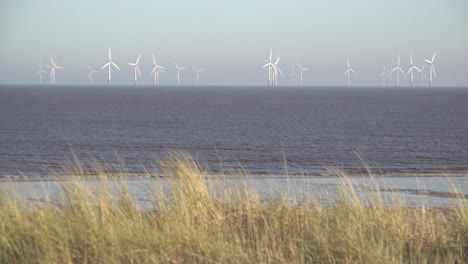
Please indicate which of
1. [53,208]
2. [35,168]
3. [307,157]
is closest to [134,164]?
[35,168]

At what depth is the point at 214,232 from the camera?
30.4ft

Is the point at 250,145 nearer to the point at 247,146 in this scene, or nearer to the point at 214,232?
the point at 247,146

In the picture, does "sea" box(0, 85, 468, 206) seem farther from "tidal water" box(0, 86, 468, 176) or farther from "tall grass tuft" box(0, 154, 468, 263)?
"tall grass tuft" box(0, 154, 468, 263)

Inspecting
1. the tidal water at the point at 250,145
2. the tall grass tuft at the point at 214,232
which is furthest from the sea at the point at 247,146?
the tall grass tuft at the point at 214,232

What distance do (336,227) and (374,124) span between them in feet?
229

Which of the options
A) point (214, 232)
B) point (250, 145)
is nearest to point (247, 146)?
point (250, 145)

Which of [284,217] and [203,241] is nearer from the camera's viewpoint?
[203,241]

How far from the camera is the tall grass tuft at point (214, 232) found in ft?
26.1

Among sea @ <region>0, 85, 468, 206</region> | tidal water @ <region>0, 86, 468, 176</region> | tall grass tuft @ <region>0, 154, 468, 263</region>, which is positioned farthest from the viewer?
→ tidal water @ <region>0, 86, 468, 176</region>

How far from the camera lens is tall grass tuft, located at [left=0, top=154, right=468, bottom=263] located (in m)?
7.95

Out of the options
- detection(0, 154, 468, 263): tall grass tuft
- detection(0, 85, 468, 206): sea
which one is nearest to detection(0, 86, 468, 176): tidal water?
detection(0, 85, 468, 206): sea

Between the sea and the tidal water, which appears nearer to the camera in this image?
the sea

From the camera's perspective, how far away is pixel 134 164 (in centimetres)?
3666

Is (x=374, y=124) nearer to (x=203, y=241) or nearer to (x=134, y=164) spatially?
(x=134, y=164)
